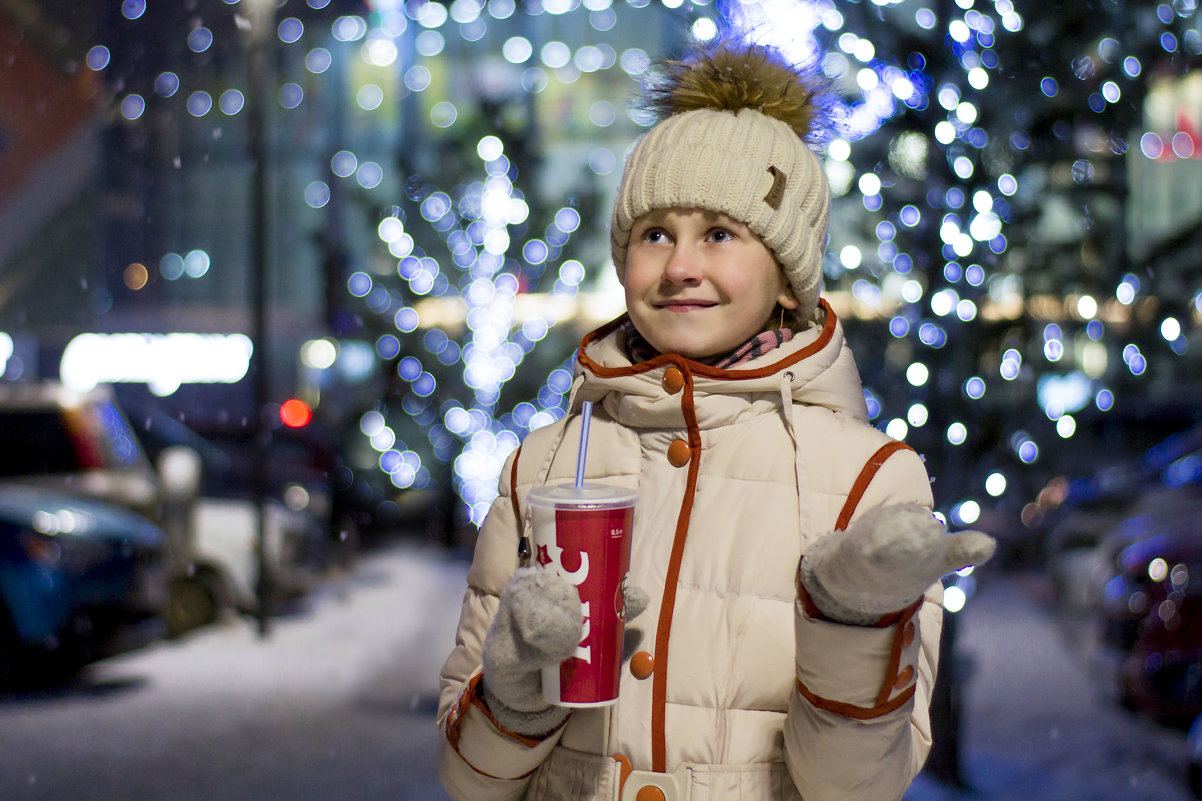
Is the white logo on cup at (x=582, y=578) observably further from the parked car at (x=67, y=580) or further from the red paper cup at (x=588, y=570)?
the parked car at (x=67, y=580)

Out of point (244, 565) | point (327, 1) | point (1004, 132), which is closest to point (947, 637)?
point (1004, 132)

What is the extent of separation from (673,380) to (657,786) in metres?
0.55

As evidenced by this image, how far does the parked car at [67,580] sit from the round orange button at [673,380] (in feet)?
14.7

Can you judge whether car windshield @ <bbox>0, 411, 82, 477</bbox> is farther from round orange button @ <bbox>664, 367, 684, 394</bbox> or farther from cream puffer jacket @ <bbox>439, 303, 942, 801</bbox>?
round orange button @ <bbox>664, 367, 684, 394</bbox>

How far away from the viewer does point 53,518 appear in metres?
5.02

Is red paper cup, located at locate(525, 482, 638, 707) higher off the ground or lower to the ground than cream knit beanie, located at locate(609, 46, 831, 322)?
lower

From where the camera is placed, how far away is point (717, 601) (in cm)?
142

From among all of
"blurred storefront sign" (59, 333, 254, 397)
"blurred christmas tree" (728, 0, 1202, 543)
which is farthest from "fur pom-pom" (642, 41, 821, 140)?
"blurred storefront sign" (59, 333, 254, 397)

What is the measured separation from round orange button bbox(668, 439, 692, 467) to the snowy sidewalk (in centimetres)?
311

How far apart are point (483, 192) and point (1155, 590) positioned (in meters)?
3.88

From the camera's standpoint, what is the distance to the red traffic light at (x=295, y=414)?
9.17m

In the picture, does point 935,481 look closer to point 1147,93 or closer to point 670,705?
point 1147,93

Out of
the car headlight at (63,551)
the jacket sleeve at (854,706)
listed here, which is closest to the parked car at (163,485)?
the car headlight at (63,551)

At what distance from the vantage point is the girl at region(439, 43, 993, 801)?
1283mm
